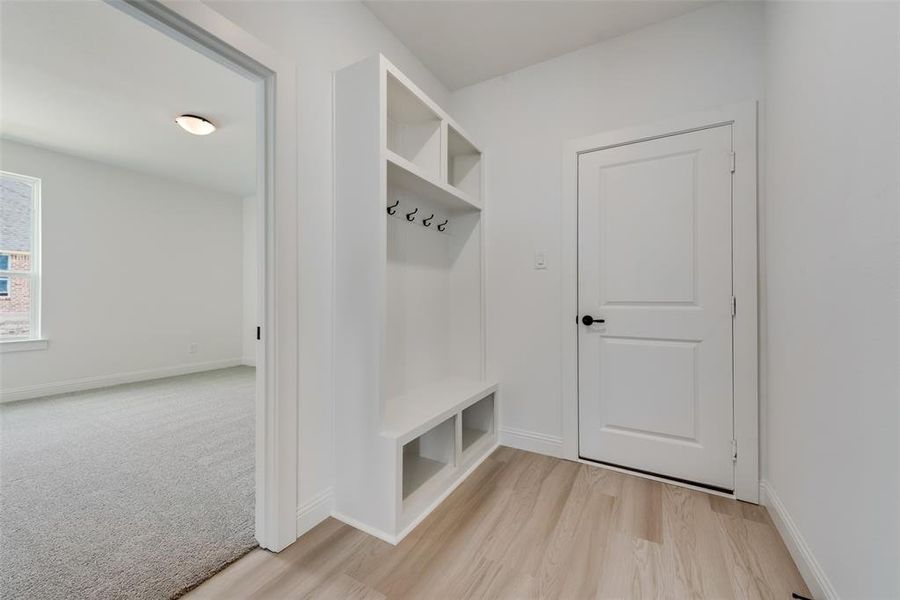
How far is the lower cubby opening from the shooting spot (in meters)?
1.95

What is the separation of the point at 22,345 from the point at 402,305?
432 centimetres

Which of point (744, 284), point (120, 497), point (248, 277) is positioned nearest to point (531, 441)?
point (744, 284)

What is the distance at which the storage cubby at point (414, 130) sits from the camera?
1.92 m

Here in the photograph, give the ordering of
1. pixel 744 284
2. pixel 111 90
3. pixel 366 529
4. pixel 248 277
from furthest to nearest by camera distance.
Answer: pixel 248 277 < pixel 111 90 < pixel 744 284 < pixel 366 529

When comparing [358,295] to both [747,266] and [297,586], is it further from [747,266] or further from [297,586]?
[747,266]

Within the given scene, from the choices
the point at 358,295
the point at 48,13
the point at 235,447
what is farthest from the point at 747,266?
the point at 48,13

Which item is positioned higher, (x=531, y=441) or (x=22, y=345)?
(x=22, y=345)

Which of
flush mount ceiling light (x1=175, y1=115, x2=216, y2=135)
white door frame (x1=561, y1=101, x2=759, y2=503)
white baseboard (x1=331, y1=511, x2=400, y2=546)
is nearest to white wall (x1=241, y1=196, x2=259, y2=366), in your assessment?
flush mount ceiling light (x1=175, y1=115, x2=216, y2=135)

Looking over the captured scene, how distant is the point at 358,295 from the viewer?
1.63m

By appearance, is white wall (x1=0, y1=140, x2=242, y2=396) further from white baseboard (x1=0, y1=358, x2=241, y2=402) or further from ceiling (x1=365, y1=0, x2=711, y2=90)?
ceiling (x1=365, y1=0, x2=711, y2=90)

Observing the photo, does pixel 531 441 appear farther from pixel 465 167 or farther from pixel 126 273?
pixel 126 273

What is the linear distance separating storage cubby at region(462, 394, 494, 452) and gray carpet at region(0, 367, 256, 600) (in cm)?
134

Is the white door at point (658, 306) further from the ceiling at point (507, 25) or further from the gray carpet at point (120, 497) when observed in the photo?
the gray carpet at point (120, 497)

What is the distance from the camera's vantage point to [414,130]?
2188 mm
